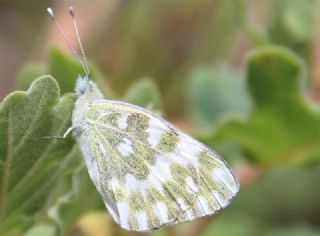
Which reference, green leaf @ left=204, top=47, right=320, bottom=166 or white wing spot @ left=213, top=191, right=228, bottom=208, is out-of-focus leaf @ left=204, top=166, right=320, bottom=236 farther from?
white wing spot @ left=213, top=191, right=228, bottom=208

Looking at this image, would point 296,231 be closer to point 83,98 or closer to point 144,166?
point 144,166

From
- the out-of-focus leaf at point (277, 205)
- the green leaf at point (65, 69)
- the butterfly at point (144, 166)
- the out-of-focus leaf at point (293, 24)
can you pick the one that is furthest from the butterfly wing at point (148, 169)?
the out-of-focus leaf at point (277, 205)

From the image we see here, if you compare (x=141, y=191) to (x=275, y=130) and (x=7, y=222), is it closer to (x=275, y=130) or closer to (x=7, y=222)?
(x=7, y=222)

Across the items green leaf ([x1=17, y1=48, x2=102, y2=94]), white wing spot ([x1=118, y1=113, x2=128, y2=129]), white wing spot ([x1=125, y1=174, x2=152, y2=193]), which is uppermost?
green leaf ([x1=17, y1=48, x2=102, y2=94])

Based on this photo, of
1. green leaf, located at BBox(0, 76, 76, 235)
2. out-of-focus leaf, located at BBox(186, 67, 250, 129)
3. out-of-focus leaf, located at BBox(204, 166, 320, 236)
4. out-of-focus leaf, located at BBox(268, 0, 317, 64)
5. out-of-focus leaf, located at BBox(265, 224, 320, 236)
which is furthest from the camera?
out-of-focus leaf, located at BBox(204, 166, 320, 236)

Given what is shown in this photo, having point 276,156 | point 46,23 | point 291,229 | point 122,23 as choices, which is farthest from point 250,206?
point 46,23

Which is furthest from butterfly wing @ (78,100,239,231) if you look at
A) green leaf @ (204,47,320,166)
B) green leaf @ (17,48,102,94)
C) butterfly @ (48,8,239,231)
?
green leaf @ (204,47,320,166)

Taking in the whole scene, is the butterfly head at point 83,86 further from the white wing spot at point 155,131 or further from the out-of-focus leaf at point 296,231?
the out-of-focus leaf at point 296,231
